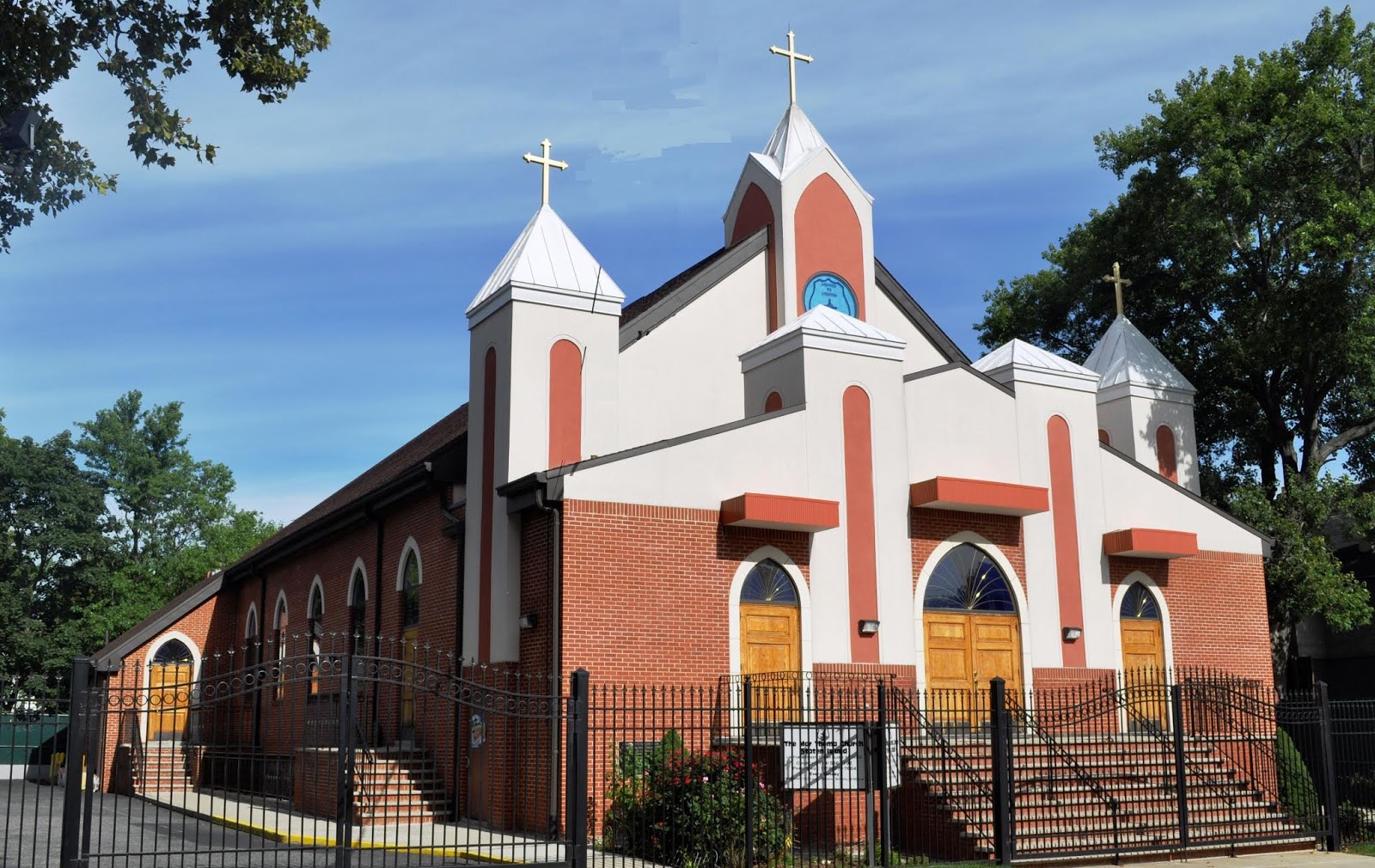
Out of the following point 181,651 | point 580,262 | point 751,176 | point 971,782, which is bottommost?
point 971,782

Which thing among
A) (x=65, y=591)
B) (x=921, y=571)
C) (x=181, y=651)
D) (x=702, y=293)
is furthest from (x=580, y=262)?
(x=65, y=591)

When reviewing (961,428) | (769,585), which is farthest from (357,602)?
(961,428)

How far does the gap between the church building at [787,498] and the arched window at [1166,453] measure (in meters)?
0.05

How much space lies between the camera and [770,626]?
18.2m

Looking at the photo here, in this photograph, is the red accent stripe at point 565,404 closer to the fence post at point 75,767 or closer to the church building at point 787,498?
the church building at point 787,498

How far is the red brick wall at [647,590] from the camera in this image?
16812 mm

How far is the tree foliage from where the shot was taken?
53.1 metres

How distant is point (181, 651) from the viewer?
109 feet

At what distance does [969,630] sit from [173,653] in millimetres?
22045

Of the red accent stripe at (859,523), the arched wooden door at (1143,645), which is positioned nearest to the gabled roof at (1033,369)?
the red accent stripe at (859,523)

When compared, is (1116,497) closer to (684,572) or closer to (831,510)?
(831,510)

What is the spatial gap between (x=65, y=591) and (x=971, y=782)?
5126 cm

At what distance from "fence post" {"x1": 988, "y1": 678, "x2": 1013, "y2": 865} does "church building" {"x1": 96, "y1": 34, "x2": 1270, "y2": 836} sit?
352cm

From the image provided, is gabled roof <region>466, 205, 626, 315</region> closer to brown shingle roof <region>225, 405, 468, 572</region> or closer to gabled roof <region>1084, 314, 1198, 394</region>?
brown shingle roof <region>225, 405, 468, 572</region>
